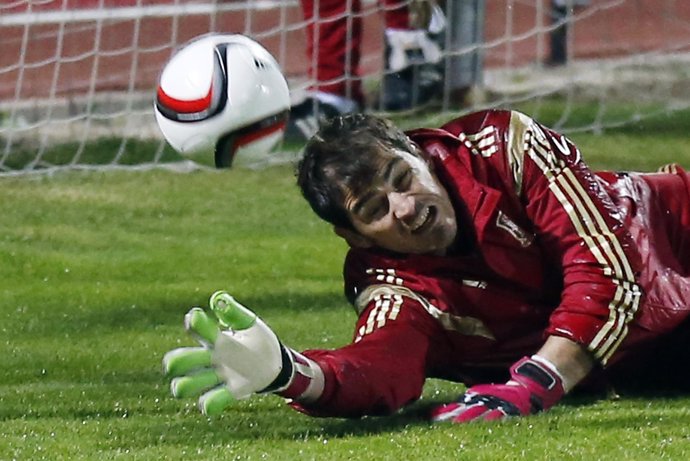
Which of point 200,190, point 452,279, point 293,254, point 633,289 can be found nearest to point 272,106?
point 452,279

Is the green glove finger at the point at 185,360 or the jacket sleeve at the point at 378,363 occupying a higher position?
the green glove finger at the point at 185,360

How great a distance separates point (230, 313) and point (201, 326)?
68 millimetres

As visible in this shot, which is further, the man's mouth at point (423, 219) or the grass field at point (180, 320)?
the man's mouth at point (423, 219)

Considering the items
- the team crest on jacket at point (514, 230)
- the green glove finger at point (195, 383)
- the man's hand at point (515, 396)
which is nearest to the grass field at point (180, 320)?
the man's hand at point (515, 396)

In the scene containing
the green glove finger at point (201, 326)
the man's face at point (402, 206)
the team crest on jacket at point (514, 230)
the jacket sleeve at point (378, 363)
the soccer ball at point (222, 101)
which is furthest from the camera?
the soccer ball at point (222, 101)

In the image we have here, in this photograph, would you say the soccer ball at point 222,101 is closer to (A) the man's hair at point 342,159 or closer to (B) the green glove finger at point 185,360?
(A) the man's hair at point 342,159

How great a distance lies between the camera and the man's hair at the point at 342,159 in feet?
11.9

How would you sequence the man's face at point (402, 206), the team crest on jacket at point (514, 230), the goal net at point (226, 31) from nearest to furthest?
1. the man's face at point (402, 206)
2. the team crest on jacket at point (514, 230)
3. the goal net at point (226, 31)

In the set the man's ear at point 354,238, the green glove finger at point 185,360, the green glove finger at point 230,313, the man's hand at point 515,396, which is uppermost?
the green glove finger at point 230,313

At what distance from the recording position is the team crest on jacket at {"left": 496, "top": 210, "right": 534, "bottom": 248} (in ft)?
Result: 12.2

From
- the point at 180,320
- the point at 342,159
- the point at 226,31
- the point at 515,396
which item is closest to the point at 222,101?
A: the point at 342,159

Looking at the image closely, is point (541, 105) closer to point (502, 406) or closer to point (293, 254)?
point (293, 254)

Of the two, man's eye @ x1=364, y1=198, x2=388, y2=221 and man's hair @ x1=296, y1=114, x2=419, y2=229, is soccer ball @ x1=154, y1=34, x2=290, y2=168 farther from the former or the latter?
man's eye @ x1=364, y1=198, x2=388, y2=221

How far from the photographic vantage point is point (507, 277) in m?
3.77
